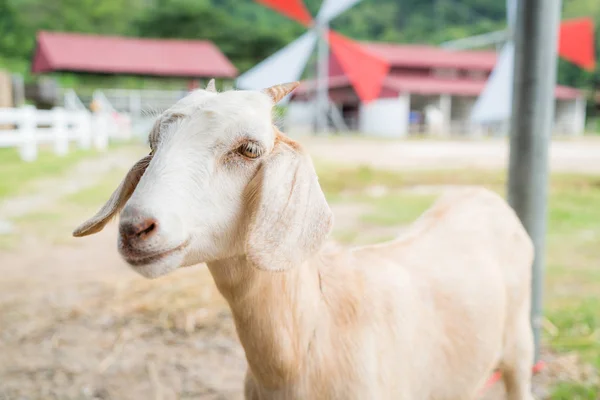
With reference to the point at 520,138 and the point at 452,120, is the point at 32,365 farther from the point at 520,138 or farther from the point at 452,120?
the point at 452,120

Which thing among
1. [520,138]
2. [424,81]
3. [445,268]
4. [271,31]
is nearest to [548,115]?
[520,138]

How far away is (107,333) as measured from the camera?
11.3 feet

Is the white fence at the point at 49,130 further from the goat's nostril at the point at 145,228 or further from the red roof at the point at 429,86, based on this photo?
the red roof at the point at 429,86

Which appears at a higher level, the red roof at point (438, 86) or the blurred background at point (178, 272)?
the red roof at point (438, 86)

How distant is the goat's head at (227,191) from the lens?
4.11ft

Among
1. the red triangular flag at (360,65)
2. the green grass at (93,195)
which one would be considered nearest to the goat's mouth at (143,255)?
the red triangular flag at (360,65)

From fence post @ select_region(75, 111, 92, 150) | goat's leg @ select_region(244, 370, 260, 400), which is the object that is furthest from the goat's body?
fence post @ select_region(75, 111, 92, 150)

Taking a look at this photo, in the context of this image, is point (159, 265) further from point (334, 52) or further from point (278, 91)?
point (334, 52)

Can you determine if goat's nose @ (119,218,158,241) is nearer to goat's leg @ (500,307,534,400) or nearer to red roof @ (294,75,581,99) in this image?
goat's leg @ (500,307,534,400)

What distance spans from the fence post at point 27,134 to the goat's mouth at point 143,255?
11.2 metres

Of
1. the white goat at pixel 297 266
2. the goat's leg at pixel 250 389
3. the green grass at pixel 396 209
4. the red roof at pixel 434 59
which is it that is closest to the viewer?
the white goat at pixel 297 266

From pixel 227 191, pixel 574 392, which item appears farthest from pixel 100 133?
pixel 227 191

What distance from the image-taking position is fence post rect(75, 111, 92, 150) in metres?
14.9

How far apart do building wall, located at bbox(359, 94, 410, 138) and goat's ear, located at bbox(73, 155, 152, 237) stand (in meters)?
27.4
